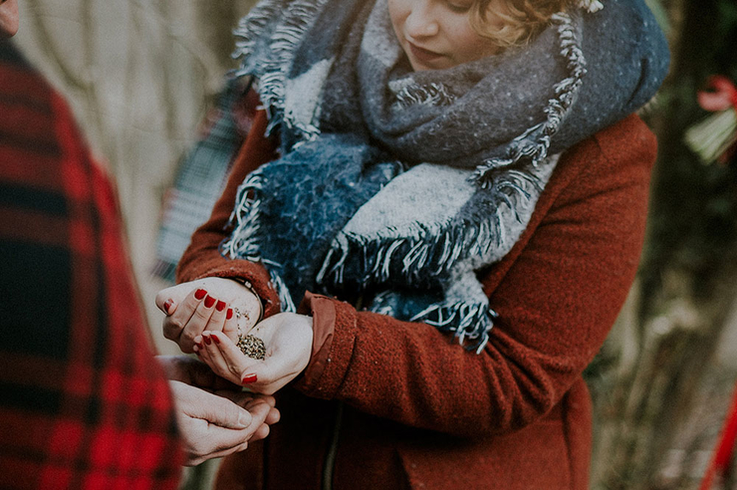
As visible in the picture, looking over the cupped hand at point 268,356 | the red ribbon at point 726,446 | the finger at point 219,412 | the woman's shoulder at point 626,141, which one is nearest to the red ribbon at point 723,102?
the red ribbon at point 726,446

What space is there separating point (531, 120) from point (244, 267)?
17.4 inches

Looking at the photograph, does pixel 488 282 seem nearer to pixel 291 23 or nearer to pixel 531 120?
pixel 531 120

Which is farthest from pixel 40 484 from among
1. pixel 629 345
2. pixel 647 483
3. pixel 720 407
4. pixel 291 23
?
pixel 720 407

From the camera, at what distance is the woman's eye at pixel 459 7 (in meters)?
0.83

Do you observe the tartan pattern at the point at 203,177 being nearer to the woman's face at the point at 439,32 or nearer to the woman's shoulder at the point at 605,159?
the woman's face at the point at 439,32

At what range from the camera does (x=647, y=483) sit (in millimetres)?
2229

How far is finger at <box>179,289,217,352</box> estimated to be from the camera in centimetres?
77

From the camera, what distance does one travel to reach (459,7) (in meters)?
0.84

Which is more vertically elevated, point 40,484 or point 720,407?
point 40,484

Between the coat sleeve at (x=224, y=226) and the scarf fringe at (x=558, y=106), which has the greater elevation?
the scarf fringe at (x=558, y=106)

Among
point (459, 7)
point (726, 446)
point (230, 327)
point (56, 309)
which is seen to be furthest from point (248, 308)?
point (726, 446)

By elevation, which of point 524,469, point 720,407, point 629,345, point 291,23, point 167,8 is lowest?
point 720,407

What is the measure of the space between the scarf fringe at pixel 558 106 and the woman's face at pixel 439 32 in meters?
0.09

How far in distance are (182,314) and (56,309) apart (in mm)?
347
